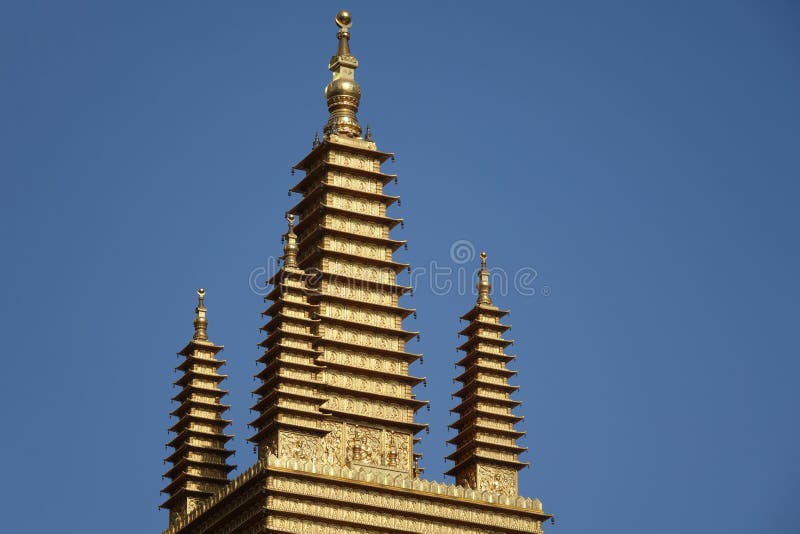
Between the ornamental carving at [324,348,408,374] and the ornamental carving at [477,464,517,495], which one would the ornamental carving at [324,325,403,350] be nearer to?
the ornamental carving at [324,348,408,374]

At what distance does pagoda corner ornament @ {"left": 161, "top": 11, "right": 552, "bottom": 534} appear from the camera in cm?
13538

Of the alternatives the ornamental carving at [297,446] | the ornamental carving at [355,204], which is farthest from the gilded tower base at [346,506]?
the ornamental carving at [355,204]

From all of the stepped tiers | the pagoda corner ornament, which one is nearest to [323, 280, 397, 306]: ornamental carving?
the pagoda corner ornament

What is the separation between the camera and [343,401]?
141 metres

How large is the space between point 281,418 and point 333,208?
16.5m

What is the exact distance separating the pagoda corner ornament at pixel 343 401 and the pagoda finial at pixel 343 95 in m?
0.09

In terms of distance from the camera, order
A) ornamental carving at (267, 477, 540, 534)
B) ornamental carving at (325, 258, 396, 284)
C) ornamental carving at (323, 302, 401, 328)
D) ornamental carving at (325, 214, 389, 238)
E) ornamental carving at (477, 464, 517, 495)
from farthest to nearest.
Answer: ornamental carving at (325, 214, 389, 238), ornamental carving at (325, 258, 396, 284), ornamental carving at (323, 302, 401, 328), ornamental carving at (477, 464, 517, 495), ornamental carving at (267, 477, 540, 534)

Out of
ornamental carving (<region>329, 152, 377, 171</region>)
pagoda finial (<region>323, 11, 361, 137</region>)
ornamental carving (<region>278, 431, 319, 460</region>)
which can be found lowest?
ornamental carving (<region>278, 431, 319, 460</region>)

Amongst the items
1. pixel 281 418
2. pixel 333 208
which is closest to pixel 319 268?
pixel 333 208

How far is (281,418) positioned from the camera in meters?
135

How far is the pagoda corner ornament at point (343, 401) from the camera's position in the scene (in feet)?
444

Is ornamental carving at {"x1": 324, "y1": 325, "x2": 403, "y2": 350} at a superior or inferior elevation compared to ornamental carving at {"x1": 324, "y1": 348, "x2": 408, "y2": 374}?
superior

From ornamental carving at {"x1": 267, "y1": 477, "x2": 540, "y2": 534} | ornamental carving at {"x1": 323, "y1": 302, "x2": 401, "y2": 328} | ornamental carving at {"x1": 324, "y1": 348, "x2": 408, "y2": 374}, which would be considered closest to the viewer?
ornamental carving at {"x1": 267, "y1": 477, "x2": 540, "y2": 534}

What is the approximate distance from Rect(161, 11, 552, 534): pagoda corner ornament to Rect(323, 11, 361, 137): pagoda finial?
9 centimetres
